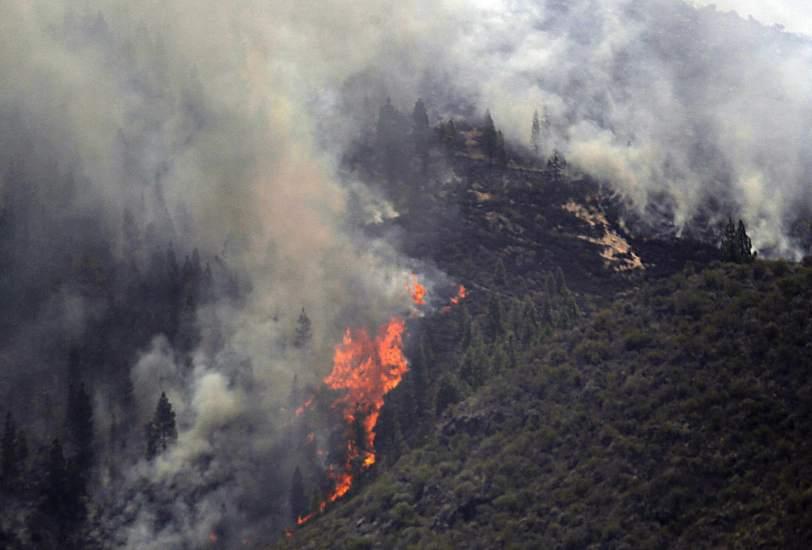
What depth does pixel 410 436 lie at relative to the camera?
170 meters

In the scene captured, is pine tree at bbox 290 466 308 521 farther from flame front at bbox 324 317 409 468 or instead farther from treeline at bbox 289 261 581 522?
flame front at bbox 324 317 409 468

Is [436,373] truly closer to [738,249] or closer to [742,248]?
[738,249]

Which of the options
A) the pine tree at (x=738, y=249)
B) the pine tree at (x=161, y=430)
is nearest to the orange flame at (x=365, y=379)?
the pine tree at (x=161, y=430)

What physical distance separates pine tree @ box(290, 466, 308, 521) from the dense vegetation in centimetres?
1180

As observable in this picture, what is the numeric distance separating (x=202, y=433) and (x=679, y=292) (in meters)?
71.3

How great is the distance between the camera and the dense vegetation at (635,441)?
116250mm

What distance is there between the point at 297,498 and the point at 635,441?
55.4 metres

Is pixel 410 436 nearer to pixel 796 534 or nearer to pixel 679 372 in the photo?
pixel 679 372

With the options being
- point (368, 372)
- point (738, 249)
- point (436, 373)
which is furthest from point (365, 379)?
point (738, 249)

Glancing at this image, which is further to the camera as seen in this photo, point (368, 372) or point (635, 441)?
point (368, 372)

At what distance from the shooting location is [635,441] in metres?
130

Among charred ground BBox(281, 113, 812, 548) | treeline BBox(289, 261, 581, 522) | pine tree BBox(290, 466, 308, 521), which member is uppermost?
treeline BBox(289, 261, 581, 522)

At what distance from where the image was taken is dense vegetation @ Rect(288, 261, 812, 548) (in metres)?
116

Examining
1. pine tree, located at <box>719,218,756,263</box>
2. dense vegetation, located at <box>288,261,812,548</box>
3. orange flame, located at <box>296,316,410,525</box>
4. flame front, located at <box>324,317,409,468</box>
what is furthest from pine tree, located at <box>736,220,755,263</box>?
flame front, located at <box>324,317,409,468</box>
